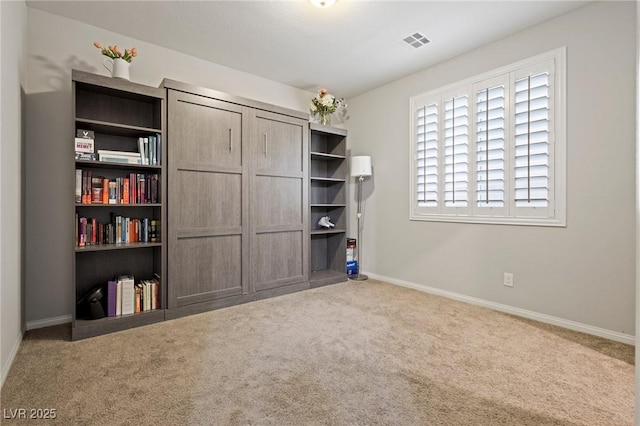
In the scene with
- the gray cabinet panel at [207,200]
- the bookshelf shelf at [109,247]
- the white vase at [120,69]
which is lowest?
the bookshelf shelf at [109,247]

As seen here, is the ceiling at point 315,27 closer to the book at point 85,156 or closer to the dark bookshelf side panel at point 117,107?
the dark bookshelf side panel at point 117,107

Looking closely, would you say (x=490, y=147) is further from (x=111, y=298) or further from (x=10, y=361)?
(x=10, y=361)

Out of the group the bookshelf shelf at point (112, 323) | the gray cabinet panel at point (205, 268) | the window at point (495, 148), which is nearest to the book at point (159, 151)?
the gray cabinet panel at point (205, 268)

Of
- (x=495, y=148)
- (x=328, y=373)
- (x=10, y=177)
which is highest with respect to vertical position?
(x=495, y=148)

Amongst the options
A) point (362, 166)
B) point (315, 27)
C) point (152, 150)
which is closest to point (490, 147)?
point (362, 166)

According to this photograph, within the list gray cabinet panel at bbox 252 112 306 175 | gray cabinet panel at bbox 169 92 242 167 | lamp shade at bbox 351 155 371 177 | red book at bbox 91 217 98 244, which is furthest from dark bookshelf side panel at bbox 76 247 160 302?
lamp shade at bbox 351 155 371 177

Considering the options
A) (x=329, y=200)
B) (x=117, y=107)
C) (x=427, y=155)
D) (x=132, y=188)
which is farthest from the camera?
(x=329, y=200)

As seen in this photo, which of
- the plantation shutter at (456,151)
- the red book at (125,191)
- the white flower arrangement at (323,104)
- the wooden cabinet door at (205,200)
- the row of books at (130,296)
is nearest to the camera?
the row of books at (130,296)

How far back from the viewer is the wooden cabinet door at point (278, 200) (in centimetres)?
337

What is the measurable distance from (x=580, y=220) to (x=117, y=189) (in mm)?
3904

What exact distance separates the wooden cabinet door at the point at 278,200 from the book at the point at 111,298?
1241mm

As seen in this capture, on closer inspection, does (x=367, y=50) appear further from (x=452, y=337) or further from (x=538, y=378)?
(x=538, y=378)

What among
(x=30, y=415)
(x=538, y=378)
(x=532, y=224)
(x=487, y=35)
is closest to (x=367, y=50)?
(x=487, y=35)

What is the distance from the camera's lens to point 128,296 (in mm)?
2646
